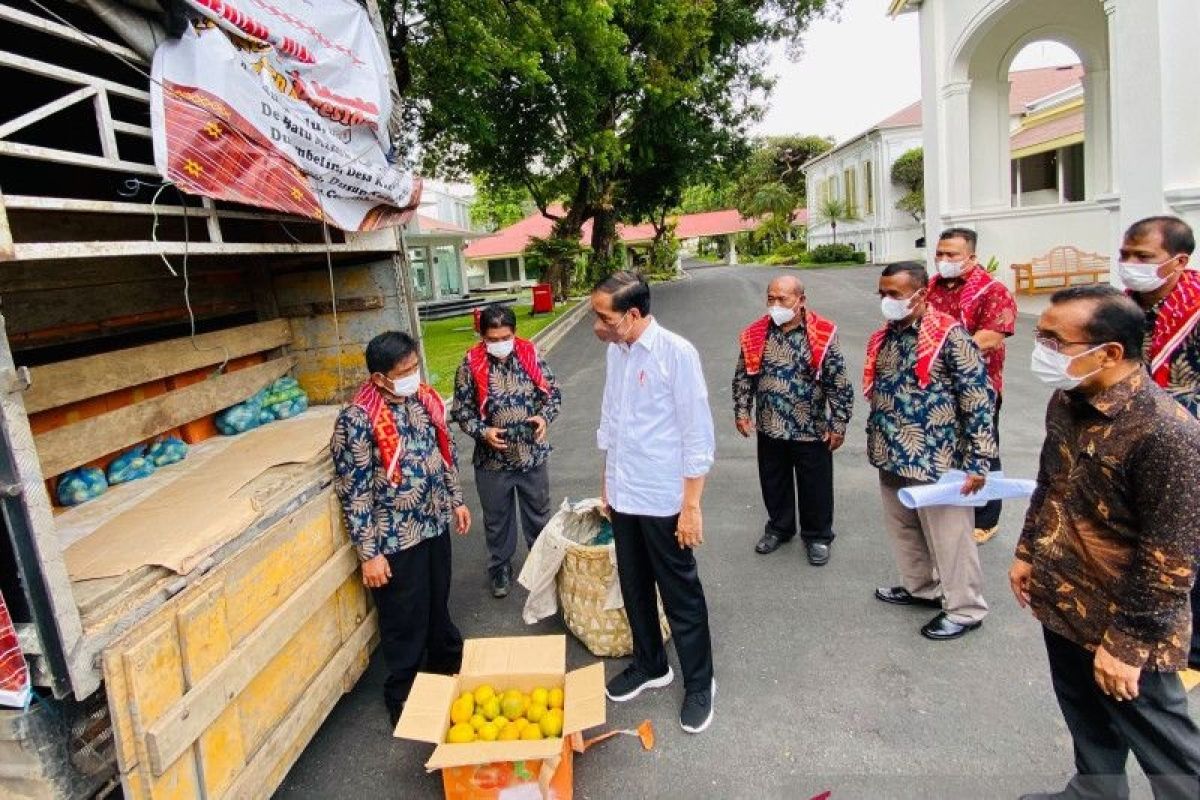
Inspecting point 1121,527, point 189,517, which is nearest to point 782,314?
point 1121,527

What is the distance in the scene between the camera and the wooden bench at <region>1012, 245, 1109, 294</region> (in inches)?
590

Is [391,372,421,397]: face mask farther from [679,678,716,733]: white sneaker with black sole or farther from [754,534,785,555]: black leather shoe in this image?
[754,534,785,555]: black leather shoe

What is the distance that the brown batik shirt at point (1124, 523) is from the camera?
1.83m

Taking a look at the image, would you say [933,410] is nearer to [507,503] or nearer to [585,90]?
[507,503]

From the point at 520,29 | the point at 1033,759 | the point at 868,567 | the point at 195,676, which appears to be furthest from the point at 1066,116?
the point at 195,676

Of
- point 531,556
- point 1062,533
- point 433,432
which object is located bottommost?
point 531,556

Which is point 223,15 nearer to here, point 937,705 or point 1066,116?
point 937,705

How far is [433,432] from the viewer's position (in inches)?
130

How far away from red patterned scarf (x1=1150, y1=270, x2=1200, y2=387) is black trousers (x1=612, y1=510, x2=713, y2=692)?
207 cm

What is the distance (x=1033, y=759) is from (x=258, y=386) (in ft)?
14.5

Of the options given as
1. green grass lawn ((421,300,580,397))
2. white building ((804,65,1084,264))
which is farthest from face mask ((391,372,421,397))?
white building ((804,65,1084,264))

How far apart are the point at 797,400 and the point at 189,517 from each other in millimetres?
3124

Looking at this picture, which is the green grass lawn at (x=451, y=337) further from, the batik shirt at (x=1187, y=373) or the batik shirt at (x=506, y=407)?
the batik shirt at (x=1187, y=373)

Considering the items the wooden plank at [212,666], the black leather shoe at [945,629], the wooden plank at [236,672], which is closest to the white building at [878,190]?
the black leather shoe at [945,629]
